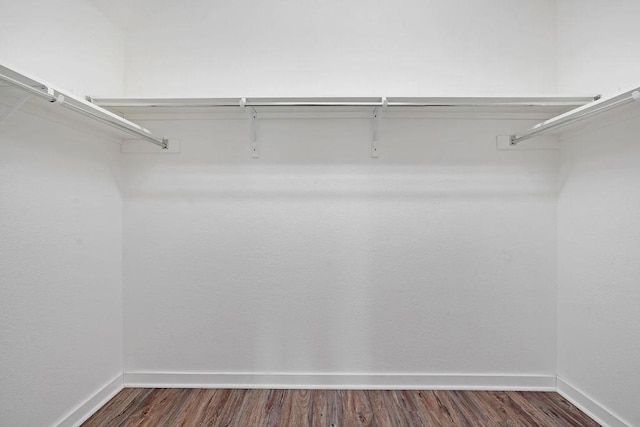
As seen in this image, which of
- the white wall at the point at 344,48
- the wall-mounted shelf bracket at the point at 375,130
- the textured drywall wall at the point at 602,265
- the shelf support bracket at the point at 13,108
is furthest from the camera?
the white wall at the point at 344,48

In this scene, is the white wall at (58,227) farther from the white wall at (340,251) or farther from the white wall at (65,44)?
the white wall at (340,251)

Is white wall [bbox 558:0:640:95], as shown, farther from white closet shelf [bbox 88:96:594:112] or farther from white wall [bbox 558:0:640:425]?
white closet shelf [bbox 88:96:594:112]

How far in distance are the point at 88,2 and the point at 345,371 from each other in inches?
120

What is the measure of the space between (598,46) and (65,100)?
3025 millimetres

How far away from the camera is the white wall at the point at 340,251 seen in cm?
205

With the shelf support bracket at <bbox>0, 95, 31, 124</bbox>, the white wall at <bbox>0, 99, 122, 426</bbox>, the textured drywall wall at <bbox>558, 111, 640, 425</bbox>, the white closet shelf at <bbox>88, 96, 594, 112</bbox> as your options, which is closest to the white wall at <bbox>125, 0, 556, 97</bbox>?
the white closet shelf at <bbox>88, 96, 594, 112</bbox>

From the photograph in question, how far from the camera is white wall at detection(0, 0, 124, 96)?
1.39m

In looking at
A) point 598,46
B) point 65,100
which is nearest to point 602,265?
point 598,46

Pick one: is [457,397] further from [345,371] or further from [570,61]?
[570,61]

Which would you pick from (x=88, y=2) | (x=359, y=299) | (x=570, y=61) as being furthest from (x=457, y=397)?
(x=88, y=2)

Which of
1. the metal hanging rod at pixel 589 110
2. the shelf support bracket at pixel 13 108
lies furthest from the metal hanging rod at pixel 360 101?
the shelf support bracket at pixel 13 108

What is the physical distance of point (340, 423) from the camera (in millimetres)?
1683

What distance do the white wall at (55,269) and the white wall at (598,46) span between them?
3069 millimetres

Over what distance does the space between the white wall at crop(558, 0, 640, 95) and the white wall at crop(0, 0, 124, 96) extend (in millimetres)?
3061
